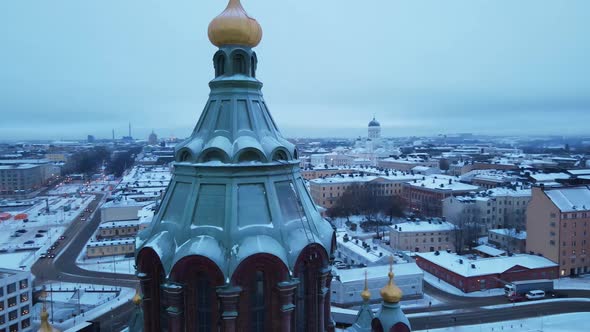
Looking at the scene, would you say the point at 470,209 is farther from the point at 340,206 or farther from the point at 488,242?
the point at 340,206

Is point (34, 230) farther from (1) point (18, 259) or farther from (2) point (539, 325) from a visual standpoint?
(2) point (539, 325)

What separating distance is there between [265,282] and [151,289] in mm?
2867

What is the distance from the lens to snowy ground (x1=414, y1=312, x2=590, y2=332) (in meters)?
41.3

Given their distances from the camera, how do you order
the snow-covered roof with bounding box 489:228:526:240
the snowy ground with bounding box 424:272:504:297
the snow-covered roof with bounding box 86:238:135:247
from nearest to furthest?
1. the snowy ground with bounding box 424:272:504:297
2. the snow-covered roof with bounding box 86:238:135:247
3. the snow-covered roof with bounding box 489:228:526:240

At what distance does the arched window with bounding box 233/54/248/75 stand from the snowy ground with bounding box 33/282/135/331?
135 feet

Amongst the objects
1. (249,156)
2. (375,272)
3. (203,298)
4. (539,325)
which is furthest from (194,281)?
(375,272)

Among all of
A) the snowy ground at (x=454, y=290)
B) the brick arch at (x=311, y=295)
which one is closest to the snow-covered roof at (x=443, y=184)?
the snowy ground at (x=454, y=290)

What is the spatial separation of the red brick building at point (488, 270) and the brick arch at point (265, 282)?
49349 millimetres

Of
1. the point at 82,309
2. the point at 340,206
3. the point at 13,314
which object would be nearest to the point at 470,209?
the point at 340,206

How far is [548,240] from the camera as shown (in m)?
60.4

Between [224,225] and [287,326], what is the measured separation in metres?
2.54

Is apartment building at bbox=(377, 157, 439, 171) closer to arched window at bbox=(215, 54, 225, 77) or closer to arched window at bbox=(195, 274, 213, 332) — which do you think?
arched window at bbox=(215, 54, 225, 77)

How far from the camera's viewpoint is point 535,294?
51.1 m

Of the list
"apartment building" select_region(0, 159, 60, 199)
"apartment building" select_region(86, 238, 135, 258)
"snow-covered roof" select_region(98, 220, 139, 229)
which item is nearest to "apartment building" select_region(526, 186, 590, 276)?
"apartment building" select_region(86, 238, 135, 258)
